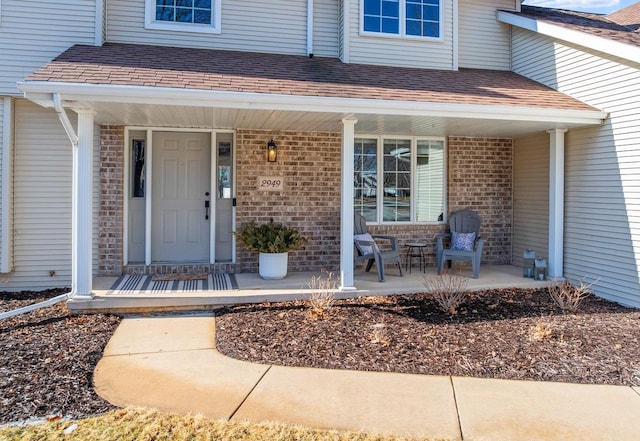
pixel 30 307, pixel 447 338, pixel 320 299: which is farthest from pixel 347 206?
pixel 30 307

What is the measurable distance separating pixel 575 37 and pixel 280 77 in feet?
14.4

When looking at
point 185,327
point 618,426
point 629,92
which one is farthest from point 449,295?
point 629,92

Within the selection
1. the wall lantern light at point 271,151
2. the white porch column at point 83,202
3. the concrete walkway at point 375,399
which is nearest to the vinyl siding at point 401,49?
the wall lantern light at point 271,151

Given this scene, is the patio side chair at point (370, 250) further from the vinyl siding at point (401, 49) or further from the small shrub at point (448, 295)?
the vinyl siding at point (401, 49)

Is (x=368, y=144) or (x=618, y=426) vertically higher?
(x=368, y=144)

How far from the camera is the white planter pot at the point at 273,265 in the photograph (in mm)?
7240

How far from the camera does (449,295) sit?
19.5 feet

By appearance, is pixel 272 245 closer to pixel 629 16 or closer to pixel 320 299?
pixel 320 299

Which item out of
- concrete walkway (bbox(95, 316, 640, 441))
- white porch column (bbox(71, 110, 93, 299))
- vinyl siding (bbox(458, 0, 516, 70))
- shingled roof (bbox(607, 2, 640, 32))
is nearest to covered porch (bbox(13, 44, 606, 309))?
white porch column (bbox(71, 110, 93, 299))

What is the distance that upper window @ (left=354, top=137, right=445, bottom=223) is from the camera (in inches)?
332

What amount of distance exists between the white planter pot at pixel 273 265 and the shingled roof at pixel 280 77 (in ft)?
8.28

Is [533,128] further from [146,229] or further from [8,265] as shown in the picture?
[8,265]

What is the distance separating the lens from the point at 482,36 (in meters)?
8.95

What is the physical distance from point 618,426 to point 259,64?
6.15 metres
